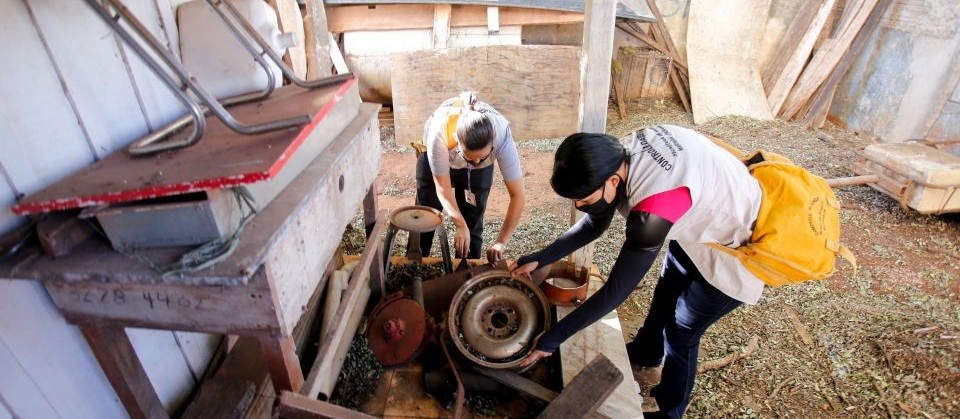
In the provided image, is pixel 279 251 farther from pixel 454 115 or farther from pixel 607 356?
pixel 607 356

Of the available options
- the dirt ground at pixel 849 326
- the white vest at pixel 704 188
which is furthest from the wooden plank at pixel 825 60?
the white vest at pixel 704 188

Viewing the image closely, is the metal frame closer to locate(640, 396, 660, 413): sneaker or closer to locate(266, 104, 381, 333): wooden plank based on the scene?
locate(266, 104, 381, 333): wooden plank

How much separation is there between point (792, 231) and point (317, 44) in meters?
4.93

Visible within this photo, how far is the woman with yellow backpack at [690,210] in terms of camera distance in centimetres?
189

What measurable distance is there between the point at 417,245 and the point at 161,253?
7.13 feet

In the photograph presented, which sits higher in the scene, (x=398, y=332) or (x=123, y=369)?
(x=123, y=369)

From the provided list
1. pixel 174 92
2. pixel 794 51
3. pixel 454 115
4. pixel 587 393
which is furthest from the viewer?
pixel 794 51

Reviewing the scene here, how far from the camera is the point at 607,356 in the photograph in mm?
2814

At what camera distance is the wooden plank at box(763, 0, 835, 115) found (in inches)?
292

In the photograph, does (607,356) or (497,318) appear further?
(607,356)

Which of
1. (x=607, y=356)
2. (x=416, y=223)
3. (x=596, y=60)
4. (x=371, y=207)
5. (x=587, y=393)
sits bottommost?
(x=607, y=356)

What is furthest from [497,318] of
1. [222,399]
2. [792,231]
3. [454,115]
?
[792,231]

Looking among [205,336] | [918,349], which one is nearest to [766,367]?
[918,349]

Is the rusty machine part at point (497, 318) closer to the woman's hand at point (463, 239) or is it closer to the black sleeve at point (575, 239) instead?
the black sleeve at point (575, 239)
